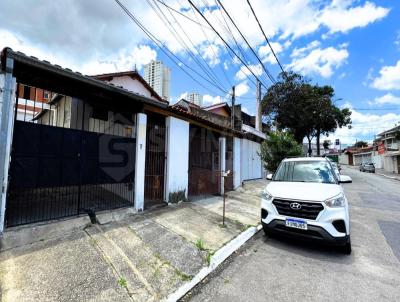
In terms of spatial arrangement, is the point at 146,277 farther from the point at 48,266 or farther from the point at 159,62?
the point at 159,62

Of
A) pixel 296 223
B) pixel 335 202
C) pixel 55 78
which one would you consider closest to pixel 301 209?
pixel 296 223

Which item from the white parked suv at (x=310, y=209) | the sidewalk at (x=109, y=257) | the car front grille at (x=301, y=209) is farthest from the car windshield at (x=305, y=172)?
the sidewalk at (x=109, y=257)

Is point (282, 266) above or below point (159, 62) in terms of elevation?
below

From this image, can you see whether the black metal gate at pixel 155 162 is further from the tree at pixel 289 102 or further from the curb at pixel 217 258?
the tree at pixel 289 102

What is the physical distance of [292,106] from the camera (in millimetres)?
25062

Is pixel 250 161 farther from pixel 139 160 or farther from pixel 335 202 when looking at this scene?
pixel 335 202

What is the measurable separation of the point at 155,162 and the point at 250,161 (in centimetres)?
947

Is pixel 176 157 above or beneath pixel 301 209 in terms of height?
above

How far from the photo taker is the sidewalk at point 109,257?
291 centimetres

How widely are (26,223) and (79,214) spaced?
3.21 ft

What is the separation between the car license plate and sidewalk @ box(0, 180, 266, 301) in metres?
1.35

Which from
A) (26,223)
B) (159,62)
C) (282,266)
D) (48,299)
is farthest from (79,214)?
(159,62)

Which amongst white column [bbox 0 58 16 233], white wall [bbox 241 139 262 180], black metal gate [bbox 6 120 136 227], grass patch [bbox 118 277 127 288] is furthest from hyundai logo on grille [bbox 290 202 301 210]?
white wall [bbox 241 139 262 180]

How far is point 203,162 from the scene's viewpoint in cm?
957
